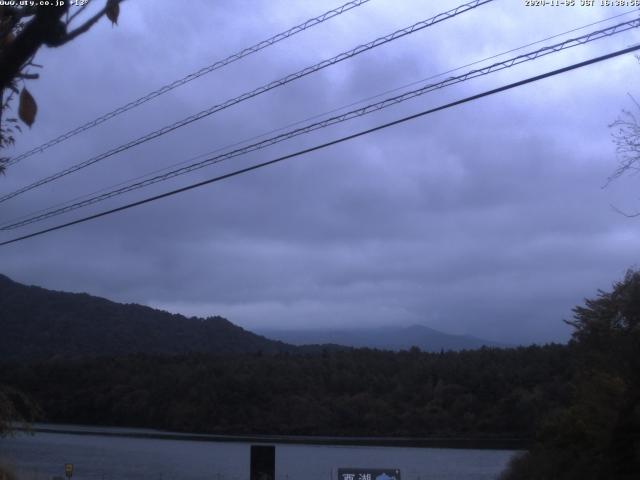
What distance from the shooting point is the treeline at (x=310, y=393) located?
37.5 m

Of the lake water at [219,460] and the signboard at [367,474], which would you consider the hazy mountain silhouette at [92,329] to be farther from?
the signboard at [367,474]

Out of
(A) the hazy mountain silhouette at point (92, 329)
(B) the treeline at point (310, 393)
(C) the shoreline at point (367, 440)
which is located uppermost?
(A) the hazy mountain silhouette at point (92, 329)

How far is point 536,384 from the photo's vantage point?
37.9 metres

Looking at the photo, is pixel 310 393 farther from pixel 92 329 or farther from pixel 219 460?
pixel 92 329

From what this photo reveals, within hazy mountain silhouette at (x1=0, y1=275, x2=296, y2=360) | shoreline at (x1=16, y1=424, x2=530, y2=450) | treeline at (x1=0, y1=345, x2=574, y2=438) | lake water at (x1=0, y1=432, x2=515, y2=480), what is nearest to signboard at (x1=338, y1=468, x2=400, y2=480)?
lake water at (x1=0, y1=432, x2=515, y2=480)

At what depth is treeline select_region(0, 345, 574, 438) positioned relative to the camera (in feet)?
123

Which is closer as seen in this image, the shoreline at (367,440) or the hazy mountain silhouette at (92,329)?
the shoreline at (367,440)

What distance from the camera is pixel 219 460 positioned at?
94.4 feet

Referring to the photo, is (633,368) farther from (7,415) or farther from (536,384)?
(536,384)

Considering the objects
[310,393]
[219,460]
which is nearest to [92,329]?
[310,393]

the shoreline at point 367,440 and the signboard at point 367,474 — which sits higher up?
the shoreline at point 367,440

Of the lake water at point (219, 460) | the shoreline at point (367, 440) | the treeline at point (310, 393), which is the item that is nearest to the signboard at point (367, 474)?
the lake water at point (219, 460)

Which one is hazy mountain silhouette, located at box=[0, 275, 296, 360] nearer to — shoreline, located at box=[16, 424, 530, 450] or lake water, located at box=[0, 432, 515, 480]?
shoreline, located at box=[16, 424, 530, 450]

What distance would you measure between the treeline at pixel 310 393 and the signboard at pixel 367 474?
72.6ft
